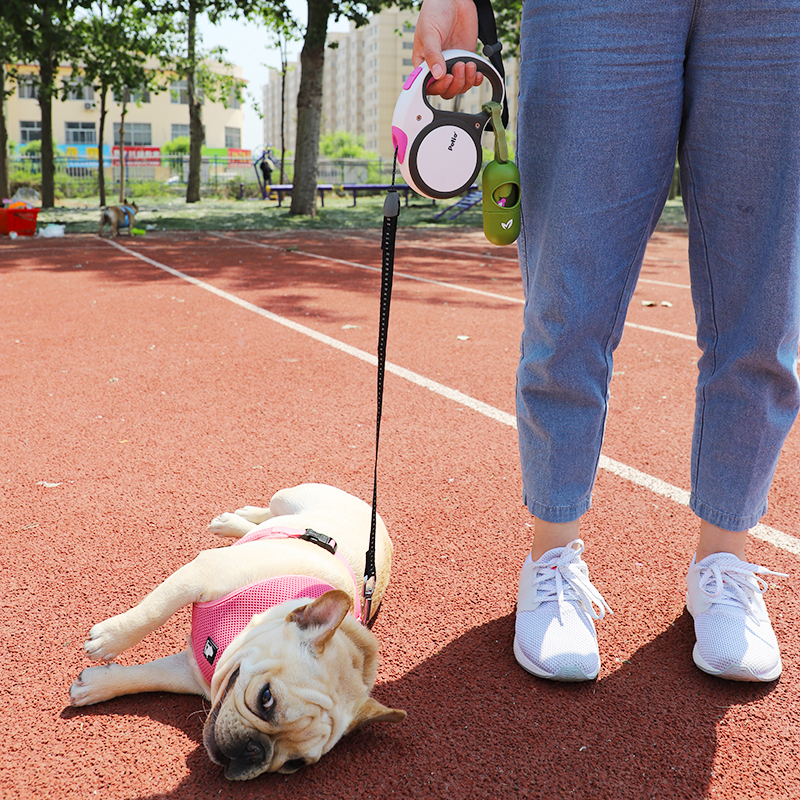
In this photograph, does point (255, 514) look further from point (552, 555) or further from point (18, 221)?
point (18, 221)

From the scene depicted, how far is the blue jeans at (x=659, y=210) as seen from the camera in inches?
72.1

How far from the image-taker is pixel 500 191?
2.05 metres

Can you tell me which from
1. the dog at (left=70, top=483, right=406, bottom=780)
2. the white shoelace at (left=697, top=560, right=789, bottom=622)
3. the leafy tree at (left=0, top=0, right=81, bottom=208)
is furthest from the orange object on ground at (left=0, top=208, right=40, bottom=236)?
the white shoelace at (left=697, top=560, right=789, bottom=622)

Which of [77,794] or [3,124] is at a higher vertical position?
[3,124]

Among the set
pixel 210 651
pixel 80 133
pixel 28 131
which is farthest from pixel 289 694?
pixel 28 131

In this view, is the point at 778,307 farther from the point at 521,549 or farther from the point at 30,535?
the point at 30,535

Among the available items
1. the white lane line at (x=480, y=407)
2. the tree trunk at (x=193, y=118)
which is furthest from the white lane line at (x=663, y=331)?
the tree trunk at (x=193, y=118)

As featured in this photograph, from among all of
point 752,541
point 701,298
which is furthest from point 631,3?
point 752,541

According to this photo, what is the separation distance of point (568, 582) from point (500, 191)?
1078 millimetres

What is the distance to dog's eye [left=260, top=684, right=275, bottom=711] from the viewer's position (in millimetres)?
1580

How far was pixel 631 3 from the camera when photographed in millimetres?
1809

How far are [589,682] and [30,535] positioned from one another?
6.44 ft

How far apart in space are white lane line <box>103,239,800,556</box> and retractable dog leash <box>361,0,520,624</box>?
64.1 inches

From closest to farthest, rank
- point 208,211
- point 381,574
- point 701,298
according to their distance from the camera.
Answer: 1. point 701,298
2. point 381,574
3. point 208,211
